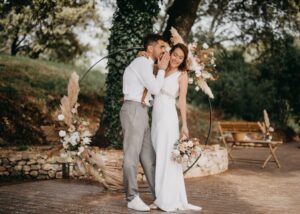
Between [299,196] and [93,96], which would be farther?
[93,96]

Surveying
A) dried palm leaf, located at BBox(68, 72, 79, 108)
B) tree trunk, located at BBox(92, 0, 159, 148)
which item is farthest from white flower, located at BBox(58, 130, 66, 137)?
tree trunk, located at BBox(92, 0, 159, 148)

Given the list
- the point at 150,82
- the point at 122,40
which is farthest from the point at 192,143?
the point at 122,40

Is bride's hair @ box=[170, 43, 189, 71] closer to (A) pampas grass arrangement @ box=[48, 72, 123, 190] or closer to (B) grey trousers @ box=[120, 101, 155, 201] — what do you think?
(B) grey trousers @ box=[120, 101, 155, 201]

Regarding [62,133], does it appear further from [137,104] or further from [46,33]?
[46,33]

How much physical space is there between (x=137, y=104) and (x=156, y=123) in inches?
18.9

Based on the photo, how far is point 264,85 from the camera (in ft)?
71.9

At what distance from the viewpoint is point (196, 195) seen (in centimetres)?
771

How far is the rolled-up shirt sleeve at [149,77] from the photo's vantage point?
6.10m

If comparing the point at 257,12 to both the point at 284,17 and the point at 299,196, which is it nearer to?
the point at 284,17

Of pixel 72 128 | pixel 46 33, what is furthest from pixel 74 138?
pixel 46 33

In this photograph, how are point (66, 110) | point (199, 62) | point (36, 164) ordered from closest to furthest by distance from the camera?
1. point (66, 110)
2. point (199, 62)
3. point (36, 164)

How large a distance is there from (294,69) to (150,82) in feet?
56.1

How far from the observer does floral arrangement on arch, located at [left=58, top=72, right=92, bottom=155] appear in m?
7.39

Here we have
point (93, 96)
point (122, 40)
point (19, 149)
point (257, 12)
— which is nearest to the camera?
point (19, 149)
